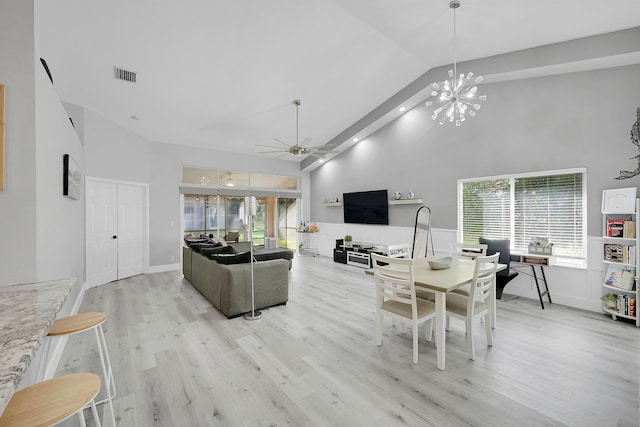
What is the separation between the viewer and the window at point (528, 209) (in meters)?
4.08

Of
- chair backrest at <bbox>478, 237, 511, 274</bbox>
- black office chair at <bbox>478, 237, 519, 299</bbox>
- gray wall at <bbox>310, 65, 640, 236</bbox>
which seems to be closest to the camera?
gray wall at <bbox>310, 65, 640, 236</bbox>

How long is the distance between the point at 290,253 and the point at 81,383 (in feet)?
16.6

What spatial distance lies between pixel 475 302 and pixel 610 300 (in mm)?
2451

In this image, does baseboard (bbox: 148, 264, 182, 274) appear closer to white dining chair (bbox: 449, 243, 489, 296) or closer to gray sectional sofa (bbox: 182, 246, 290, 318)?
gray sectional sofa (bbox: 182, 246, 290, 318)

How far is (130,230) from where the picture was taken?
5.80 m

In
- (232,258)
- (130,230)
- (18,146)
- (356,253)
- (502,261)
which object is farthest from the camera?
(356,253)

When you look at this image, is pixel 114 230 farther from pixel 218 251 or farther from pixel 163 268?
pixel 218 251

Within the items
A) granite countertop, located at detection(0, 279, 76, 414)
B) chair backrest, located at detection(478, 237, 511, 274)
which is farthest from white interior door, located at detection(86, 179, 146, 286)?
chair backrest, located at detection(478, 237, 511, 274)

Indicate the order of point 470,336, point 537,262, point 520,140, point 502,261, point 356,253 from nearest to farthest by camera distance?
point 470,336, point 537,262, point 502,261, point 520,140, point 356,253

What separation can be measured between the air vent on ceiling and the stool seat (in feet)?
12.4

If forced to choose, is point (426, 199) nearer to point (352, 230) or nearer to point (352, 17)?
point (352, 230)

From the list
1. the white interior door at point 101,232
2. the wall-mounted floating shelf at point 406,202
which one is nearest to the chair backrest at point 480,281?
the wall-mounted floating shelf at point 406,202

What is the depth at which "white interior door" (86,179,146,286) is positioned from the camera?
5.02 meters

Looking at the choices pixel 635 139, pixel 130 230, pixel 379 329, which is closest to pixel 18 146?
pixel 379 329
